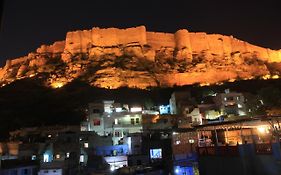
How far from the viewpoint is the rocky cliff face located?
7175cm

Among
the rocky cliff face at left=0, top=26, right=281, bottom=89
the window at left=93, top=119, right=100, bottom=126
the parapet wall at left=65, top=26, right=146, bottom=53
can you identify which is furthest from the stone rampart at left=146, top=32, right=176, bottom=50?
the window at left=93, top=119, right=100, bottom=126

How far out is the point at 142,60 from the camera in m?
78.2

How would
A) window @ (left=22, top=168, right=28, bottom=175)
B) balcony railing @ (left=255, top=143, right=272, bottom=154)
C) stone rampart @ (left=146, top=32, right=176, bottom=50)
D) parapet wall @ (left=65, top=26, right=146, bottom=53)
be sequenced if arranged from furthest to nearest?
1. stone rampart @ (left=146, top=32, right=176, bottom=50)
2. parapet wall @ (left=65, top=26, right=146, bottom=53)
3. window @ (left=22, top=168, right=28, bottom=175)
4. balcony railing @ (left=255, top=143, right=272, bottom=154)

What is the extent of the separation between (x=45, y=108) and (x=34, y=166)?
26.0 m

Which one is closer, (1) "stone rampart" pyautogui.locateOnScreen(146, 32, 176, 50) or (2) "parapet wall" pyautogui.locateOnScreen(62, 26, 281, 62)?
(2) "parapet wall" pyautogui.locateOnScreen(62, 26, 281, 62)

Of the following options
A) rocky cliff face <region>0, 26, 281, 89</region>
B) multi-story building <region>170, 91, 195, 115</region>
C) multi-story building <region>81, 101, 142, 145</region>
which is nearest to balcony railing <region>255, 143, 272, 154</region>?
multi-story building <region>81, 101, 142, 145</region>

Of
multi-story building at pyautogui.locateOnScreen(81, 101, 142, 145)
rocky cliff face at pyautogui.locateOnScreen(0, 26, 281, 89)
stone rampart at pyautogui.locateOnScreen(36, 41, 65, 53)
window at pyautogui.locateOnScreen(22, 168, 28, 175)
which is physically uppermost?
stone rampart at pyautogui.locateOnScreen(36, 41, 65, 53)

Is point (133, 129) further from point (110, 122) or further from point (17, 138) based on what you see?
point (17, 138)

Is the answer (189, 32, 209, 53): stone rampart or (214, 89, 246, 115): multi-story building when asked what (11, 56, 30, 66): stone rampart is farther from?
(214, 89, 246, 115): multi-story building

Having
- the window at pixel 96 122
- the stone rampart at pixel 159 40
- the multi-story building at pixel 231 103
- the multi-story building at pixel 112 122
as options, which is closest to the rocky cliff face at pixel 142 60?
the stone rampart at pixel 159 40

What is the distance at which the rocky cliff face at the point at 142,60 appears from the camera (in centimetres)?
7175

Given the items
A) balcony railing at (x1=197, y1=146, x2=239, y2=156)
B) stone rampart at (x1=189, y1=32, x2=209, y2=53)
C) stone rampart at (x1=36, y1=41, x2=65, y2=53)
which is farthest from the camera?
stone rampart at (x1=189, y1=32, x2=209, y2=53)

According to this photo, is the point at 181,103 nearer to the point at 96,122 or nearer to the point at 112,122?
the point at 112,122

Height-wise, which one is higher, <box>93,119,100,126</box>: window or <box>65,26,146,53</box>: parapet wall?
<box>65,26,146,53</box>: parapet wall
